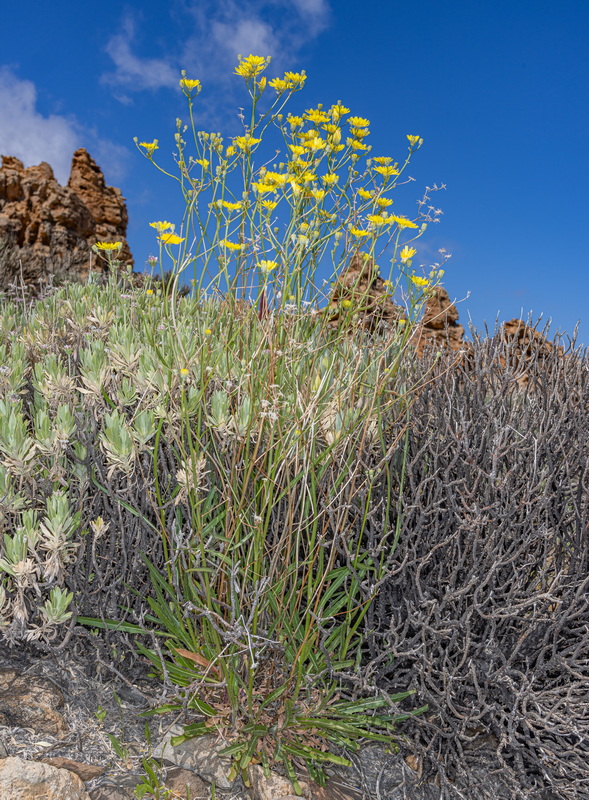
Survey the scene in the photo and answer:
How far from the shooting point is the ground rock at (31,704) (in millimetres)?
2163

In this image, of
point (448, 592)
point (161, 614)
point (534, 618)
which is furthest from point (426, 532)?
point (161, 614)

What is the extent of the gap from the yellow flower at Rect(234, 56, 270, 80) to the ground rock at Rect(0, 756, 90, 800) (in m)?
2.48

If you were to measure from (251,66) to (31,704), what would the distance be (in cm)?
246

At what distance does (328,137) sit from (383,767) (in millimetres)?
2294

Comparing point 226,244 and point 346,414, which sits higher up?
point 226,244

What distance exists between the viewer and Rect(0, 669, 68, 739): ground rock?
2.16 metres

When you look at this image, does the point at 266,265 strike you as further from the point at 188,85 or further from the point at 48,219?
the point at 48,219

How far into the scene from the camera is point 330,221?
2.44 meters

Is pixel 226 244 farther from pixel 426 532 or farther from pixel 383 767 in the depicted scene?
pixel 383 767

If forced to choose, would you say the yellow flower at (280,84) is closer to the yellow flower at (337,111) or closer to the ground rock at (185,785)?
the yellow flower at (337,111)

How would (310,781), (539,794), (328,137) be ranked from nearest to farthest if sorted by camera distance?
(310,781) < (539,794) < (328,137)

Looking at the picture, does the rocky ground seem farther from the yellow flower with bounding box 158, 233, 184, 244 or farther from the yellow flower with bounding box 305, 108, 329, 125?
the yellow flower with bounding box 305, 108, 329, 125

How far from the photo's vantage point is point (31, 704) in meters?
2.24

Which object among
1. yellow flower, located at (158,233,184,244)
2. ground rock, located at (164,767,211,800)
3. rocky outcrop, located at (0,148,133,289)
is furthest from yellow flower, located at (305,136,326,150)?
rocky outcrop, located at (0,148,133,289)
